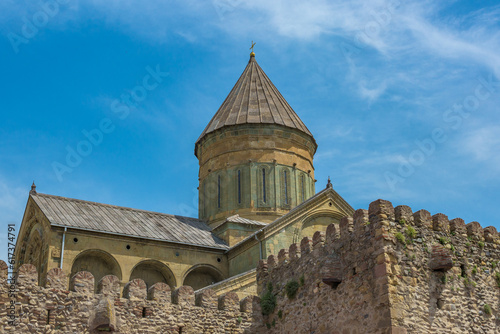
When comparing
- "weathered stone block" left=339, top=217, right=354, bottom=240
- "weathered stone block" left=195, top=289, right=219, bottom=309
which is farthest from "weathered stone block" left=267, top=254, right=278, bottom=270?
"weathered stone block" left=339, top=217, right=354, bottom=240

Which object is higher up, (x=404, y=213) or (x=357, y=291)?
(x=404, y=213)

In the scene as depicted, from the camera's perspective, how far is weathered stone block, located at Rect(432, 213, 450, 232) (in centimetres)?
1197

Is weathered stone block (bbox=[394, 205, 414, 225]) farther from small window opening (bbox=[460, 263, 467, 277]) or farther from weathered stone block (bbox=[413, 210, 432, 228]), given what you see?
small window opening (bbox=[460, 263, 467, 277])

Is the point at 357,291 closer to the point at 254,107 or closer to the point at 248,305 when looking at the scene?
the point at 248,305

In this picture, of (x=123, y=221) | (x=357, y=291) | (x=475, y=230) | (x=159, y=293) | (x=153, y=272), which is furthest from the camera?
(x=123, y=221)

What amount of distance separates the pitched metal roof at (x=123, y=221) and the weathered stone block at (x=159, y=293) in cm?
895

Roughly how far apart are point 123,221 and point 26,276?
39.3 feet

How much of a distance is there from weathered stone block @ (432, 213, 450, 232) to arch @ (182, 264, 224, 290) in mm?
12808

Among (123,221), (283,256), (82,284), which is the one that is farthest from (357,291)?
(123,221)

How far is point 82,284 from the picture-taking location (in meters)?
12.5

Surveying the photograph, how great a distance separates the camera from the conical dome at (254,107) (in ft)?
91.6

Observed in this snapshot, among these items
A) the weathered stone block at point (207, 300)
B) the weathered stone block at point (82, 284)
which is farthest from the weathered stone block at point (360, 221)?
the weathered stone block at point (82, 284)

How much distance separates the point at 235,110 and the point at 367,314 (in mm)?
18415

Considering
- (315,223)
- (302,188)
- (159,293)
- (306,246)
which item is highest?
(302,188)
